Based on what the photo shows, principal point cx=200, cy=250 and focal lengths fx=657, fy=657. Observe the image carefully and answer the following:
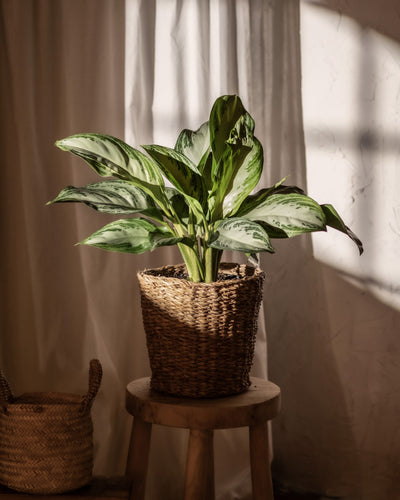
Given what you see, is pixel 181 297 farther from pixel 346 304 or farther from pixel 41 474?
pixel 346 304

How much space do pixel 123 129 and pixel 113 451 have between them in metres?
0.81

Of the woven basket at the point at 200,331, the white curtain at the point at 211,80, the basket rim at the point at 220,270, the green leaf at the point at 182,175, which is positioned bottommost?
the woven basket at the point at 200,331

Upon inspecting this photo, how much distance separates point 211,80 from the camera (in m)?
1.71

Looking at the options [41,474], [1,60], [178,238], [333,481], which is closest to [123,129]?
[1,60]

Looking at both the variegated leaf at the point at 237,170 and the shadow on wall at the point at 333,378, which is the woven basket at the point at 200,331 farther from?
the shadow on wall at the point at 333,378

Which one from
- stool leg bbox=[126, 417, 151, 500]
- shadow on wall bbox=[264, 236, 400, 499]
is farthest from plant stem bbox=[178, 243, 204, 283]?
shadow on wall bbox=[264, 236, 400, 499]

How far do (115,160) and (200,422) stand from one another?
52cm

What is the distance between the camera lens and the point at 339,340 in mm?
1846

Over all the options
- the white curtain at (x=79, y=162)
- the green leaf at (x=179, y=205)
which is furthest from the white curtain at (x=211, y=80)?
the green leaf at (x=179, y=205)

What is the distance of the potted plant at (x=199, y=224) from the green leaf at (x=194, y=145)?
4cm

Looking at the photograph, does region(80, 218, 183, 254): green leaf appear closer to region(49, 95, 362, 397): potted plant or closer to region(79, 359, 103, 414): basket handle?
region(49, 95, 362, 397): potted plant

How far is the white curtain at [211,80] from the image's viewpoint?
166 centimetres

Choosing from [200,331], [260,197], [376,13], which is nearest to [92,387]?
[200,331]

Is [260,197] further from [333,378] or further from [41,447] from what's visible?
[333,378]
